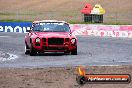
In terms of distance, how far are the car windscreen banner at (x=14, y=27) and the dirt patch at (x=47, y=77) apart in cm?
2421

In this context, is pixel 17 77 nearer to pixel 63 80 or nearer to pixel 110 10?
pixel 63 80

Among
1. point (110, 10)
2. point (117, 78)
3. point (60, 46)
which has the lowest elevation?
point (110, 10)

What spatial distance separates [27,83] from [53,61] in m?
6.23

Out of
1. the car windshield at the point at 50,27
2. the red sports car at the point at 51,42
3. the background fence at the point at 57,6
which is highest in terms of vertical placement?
the car windshield at the point at 50,27

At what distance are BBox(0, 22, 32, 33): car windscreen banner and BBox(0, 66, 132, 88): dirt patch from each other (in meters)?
24.2

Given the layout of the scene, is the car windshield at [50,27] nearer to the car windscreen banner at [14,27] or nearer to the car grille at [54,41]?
the car grille at [54,41]

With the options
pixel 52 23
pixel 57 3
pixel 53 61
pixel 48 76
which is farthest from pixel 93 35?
pixel 57 3

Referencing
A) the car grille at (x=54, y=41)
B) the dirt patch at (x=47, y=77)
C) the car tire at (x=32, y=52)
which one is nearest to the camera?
the dirt patch at (x=47, y=77)

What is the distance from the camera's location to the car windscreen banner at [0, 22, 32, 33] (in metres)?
38.6

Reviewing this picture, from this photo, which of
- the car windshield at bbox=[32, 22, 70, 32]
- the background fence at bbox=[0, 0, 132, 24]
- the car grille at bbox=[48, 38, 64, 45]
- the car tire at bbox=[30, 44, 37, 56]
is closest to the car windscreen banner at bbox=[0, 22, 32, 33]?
the car windshield at bbox=[32, 22, 70, 32]

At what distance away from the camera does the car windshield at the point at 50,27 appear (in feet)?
67.7

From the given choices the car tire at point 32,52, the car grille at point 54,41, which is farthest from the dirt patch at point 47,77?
the car tire at point 32,52

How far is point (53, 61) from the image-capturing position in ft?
56.9

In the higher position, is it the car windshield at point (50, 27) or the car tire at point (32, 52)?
the car windshield at point (50, 27)
